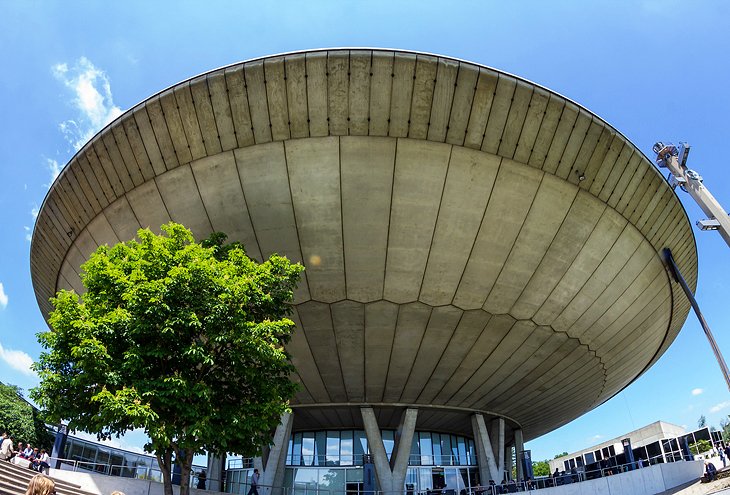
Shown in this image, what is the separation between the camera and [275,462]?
2120cm

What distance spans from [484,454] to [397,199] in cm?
1577

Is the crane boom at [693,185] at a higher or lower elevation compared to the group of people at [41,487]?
higher

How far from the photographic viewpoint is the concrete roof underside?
13680 mm

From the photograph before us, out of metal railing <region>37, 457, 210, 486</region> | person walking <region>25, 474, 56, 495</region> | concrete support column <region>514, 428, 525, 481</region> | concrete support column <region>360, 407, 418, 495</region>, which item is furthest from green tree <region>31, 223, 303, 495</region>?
concrete support column <region>514, 428, 525, 481</region>

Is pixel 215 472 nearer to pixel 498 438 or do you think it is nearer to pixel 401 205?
pixel 498 438

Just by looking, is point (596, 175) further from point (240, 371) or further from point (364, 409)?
point (364, 409)

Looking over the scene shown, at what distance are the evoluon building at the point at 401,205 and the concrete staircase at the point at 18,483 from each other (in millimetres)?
7235

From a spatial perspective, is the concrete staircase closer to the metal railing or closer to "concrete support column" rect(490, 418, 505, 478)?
the metal railing

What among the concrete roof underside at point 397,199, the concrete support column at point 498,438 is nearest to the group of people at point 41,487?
the concrete roof underside at point 397,199

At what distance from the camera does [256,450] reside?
36.3 feet

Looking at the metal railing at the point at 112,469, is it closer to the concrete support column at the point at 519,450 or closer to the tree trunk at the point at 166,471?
the tree trunk at the point at 166,471

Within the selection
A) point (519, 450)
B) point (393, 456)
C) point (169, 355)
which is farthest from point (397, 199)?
point (519, 450)

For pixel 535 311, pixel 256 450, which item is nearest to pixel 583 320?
pixel 535 311

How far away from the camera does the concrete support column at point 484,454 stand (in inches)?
962
